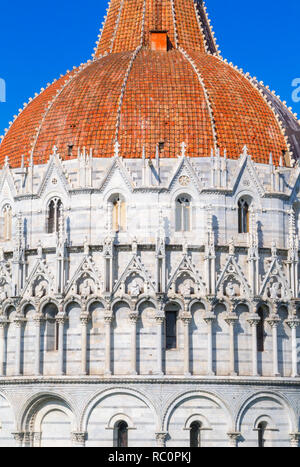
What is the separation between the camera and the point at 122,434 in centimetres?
5206

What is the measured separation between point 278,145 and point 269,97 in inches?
139

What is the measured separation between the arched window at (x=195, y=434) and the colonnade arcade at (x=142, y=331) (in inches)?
92.7

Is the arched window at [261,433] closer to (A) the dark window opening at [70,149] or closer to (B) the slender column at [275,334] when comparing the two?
(B) the slender column at [275,334]

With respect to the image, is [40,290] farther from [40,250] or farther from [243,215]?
[243,215]

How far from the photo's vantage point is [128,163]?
179 feet

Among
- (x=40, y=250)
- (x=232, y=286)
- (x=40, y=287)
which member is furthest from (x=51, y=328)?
(x=232, y=286)

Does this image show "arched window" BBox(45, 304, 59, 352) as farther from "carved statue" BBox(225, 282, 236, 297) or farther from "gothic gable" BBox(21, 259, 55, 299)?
"carved statue" BBox(225, 282, 236, 297)

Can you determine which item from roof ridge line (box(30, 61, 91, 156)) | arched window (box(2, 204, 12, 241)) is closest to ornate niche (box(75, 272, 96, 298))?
arched window (box(2, 204, 12, 241))

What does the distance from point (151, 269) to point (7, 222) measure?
8.49 m

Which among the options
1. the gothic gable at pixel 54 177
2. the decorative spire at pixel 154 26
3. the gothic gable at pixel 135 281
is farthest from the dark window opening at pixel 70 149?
the decorative spire at pixel 154 26

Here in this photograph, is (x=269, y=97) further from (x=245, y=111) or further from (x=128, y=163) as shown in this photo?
(x=128, y=163)

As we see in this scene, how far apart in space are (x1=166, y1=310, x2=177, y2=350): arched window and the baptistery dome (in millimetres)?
45

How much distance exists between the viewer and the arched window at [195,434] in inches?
2044
